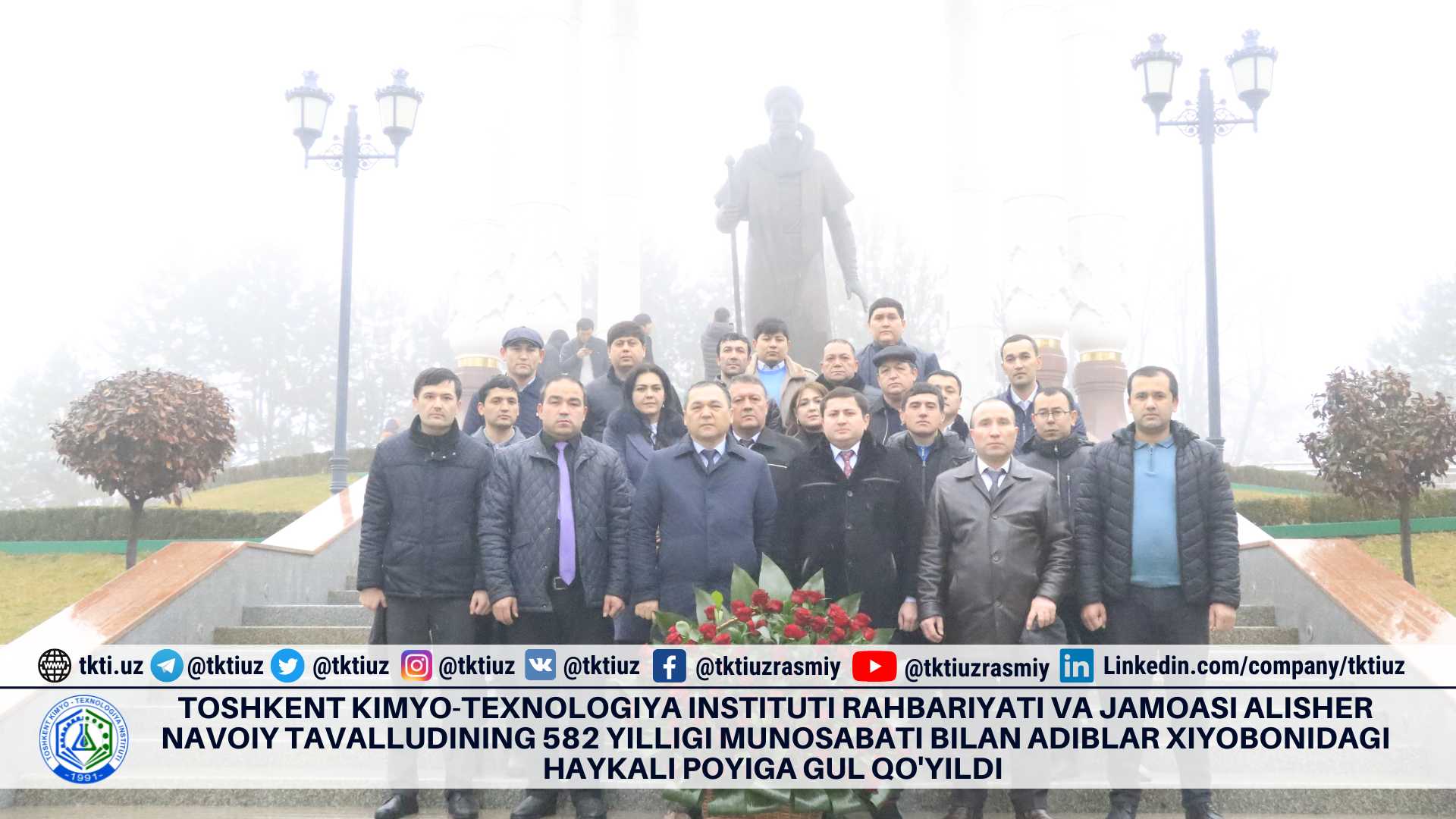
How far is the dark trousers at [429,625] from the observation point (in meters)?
5.66

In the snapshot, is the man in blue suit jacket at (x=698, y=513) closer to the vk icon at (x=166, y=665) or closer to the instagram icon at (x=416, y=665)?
the instagram icon at (x=416, y=665)

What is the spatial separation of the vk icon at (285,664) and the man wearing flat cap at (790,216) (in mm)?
4902

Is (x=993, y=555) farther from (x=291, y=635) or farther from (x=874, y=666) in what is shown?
(x=291, y=635)

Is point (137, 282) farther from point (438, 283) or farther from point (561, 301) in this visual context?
point (561, 301)

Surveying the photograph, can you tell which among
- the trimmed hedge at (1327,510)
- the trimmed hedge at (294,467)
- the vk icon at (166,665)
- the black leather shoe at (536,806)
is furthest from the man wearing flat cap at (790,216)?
the trimmed hedge at (294,467)

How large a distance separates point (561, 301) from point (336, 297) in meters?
35.7

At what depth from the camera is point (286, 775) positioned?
20.3 feet

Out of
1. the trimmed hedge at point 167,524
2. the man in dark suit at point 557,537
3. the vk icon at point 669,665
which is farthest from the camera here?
the trimmed hedge at point 167,524

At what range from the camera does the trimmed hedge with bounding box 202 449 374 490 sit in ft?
80.4

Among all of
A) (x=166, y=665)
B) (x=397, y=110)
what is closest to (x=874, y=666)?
(x=166, y=665)

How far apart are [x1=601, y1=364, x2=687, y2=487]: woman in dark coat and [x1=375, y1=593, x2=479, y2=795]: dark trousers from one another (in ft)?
3.81

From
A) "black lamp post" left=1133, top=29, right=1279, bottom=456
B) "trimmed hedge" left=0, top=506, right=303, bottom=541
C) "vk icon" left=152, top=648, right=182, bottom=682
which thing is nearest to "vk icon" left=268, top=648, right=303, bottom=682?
"vk icon" left=152, top=648, right=182, bottom=682

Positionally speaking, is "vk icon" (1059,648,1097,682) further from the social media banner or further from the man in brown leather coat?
the man in brown leather coat

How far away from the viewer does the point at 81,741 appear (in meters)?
6.24
